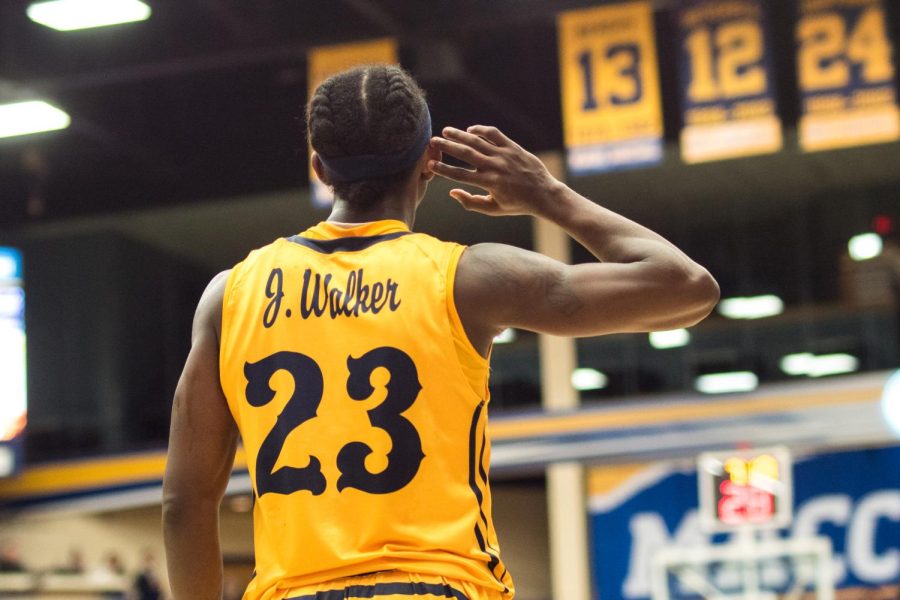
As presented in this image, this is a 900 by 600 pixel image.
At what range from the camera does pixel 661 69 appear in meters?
14.5

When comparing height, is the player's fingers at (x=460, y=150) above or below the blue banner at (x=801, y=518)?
above


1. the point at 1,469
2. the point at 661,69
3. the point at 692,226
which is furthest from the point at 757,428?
the point at 1,469

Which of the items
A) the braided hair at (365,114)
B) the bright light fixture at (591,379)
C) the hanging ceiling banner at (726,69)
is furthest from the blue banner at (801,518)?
the braided hair at (365,114)

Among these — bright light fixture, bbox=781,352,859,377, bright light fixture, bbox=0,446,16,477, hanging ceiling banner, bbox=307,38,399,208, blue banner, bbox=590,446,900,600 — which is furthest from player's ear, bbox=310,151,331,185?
bright light fixture, bbox=781,352,859,377

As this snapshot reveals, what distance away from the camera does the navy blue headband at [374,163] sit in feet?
7.23

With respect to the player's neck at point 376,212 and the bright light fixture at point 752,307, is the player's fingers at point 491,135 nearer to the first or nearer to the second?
the player's neck at point 376,212

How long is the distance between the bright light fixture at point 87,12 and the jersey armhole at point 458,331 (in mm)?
8297

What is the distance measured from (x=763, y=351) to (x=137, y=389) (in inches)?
342

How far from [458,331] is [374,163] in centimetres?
33

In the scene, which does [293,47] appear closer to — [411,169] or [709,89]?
[709,89]

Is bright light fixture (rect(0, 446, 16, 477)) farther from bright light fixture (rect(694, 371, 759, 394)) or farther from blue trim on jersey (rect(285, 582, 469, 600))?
blue trim on jersey (rect(285, 582, 469, 600))

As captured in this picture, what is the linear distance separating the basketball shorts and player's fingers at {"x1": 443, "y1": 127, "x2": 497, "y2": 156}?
723 millimetres

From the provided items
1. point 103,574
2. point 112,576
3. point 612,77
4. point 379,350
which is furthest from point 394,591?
point 103,574

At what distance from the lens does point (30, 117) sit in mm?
14148
